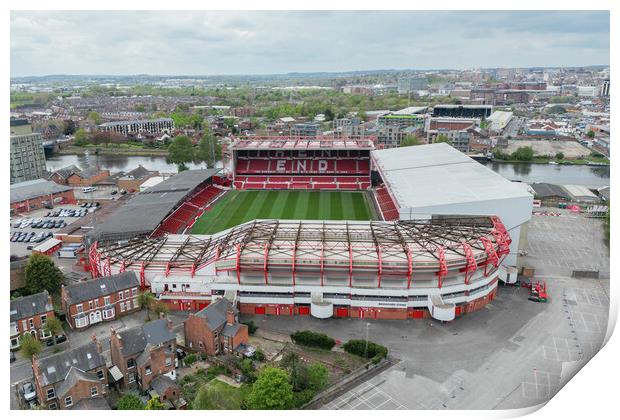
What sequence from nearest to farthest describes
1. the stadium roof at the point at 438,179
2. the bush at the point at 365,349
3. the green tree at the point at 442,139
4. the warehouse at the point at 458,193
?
1. the bush at the point at 365,349
2. the warehouse at the point at 458,193
3. the stadium roof at the point at 438,179
4. the green tree at the point at 442,139

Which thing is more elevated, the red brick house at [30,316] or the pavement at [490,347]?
the red brick house at [30,316]

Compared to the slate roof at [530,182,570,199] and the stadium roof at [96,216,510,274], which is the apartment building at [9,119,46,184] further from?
the slate roof at [530,182,570,199]

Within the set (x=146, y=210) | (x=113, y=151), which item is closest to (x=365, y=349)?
(x=146, y=210)

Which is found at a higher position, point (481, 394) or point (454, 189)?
point (454, 189)

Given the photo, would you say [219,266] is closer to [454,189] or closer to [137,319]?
[137,319]

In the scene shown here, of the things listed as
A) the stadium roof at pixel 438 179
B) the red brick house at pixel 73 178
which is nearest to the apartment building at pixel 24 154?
the red brick house at pixel 73 178

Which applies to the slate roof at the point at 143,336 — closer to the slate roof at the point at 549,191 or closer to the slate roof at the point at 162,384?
the slate roof at the point at 162,384

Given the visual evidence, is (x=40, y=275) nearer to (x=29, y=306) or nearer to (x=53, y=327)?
(x=29, y=306)

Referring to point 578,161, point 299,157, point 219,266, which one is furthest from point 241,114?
point 219,266
